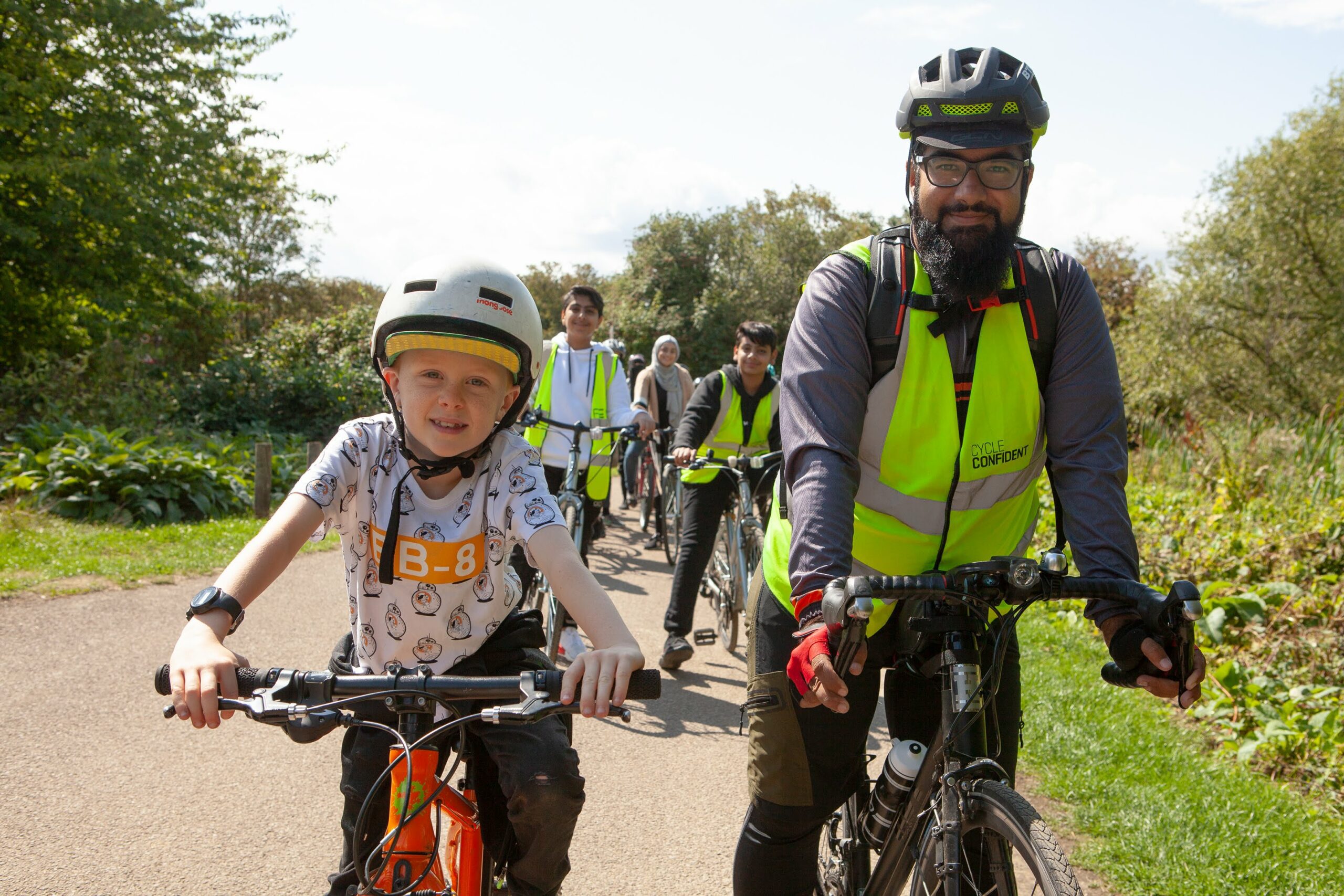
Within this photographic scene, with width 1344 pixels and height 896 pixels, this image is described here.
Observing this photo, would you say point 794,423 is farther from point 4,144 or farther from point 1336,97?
point 1336,97

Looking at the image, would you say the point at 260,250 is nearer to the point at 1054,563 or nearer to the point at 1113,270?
the point at 1054,563

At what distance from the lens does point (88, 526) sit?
9727 mm

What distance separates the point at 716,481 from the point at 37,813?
414cm

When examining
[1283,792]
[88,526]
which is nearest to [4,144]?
[88,526]

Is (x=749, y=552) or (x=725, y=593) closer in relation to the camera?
(x=749, y=552)

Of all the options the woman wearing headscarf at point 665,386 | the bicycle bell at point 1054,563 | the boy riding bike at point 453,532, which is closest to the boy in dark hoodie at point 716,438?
the boy riding bike at point 453,532

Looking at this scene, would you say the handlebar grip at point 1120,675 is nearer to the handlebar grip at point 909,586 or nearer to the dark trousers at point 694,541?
the handlebar grip at point 909,586

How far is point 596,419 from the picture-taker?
683 centimetres

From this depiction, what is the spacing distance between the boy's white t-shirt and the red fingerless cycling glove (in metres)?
0.74

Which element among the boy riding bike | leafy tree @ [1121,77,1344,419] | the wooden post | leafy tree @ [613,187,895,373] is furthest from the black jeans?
leafy tree @ [613,187,895,373]

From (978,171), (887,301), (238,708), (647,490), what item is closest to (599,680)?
(238,708)

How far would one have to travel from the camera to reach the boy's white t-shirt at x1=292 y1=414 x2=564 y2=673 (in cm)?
258

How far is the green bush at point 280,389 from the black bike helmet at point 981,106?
50.7 feet

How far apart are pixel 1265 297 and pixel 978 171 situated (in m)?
23.2
